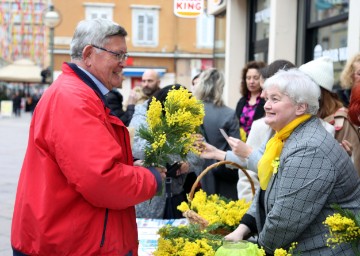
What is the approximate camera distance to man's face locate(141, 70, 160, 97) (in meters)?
6.83

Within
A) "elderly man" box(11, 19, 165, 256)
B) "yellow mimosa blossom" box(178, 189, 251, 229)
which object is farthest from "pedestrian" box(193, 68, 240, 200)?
"elderly man" box(11, 19, 165, 256)

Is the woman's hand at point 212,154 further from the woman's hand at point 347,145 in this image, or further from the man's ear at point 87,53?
the man's ear at point 87,53

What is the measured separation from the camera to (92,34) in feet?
7.94

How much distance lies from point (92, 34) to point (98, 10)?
33.4 m

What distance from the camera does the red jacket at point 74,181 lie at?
218 cm

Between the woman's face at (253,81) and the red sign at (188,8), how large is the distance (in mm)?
4177

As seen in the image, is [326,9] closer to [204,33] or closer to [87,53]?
[87,53]

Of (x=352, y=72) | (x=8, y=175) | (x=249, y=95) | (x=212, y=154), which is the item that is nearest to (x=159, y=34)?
(x=8, y=175)

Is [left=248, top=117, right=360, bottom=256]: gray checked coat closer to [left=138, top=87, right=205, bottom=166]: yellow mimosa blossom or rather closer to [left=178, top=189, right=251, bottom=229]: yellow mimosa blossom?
[left=138, top=87, right=205, bottom=166]: yellow mimosa blossom

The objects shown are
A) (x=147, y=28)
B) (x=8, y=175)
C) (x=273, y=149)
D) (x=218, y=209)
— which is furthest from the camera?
(x=147, y=28)

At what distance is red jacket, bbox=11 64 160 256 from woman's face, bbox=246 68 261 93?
3.81m

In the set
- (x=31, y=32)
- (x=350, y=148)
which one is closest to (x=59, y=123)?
(x=350, y=148)

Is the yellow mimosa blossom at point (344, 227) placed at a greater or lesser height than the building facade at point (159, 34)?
lesser

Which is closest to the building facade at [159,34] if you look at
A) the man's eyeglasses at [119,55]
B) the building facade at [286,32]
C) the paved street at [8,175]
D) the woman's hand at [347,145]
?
the paved street at [8,175]
